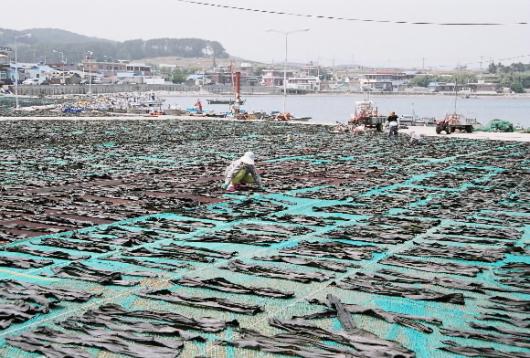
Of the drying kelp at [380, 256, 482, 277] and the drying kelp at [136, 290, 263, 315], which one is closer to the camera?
the drying kelp at [136, 290, 263, 315]

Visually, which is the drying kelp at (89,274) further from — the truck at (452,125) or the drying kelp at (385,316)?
the truck at (452,125)

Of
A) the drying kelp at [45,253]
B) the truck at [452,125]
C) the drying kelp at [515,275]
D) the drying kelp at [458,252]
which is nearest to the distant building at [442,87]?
the truck at [452,125]

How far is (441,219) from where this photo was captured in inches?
436

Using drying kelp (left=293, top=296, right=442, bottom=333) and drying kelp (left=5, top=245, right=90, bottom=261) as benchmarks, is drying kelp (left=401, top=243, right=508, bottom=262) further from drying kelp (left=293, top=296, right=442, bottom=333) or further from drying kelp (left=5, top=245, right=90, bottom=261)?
drying kelp (left=5, top=245, right=90, bottom=261)

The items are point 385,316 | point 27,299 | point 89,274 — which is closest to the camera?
point 385,316

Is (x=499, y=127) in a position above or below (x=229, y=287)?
above

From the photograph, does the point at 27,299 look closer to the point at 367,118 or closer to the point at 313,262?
the point at 313,262

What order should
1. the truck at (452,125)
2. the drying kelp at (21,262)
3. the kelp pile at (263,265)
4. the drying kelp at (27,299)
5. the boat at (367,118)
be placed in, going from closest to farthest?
the kelp pile at (263,265) < the drying kelp at (27,299) < the drying kelp at (21,262) < the truck at (452,125) < the boat at (367,118)

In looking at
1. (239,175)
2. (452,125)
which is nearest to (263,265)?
(239,175)

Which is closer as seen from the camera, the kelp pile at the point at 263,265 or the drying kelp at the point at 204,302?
the kelp pile at the point at 263,265

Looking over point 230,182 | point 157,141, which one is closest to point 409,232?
point 230,182

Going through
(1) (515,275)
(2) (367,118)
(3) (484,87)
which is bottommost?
(1) (515,275)

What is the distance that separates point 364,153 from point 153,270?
681 inches

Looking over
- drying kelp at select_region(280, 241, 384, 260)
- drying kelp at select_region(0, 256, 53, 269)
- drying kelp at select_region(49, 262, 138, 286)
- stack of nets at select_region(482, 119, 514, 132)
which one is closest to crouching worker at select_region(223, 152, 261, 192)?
drying kelp at select_region(280, 241, 384, 260)
